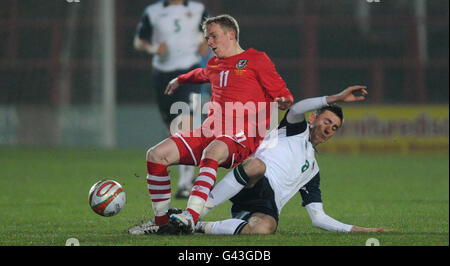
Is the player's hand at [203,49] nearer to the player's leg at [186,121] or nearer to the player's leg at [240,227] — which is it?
the player's leg at [186,121]

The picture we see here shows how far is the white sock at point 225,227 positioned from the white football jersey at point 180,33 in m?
3.68

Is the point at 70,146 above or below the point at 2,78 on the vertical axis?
below

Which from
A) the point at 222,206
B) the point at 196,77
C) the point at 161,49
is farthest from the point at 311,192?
the point at 161,49

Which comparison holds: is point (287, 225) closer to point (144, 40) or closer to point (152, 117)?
point (144, 40)

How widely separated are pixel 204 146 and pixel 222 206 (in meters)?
2.33

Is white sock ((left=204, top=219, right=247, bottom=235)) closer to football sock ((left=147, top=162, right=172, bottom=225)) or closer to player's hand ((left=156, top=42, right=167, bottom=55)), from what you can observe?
football sock ((left=147, top=162, right=172, bottom=225))

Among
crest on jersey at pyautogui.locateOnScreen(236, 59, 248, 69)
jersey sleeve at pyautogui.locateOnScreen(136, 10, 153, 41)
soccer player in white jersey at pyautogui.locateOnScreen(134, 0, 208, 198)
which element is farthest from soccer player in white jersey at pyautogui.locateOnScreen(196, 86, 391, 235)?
jersey sleeve at pyautogui.locateOnScreen(136, 10, 153, 41)

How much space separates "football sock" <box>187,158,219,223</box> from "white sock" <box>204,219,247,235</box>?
0.33 metres

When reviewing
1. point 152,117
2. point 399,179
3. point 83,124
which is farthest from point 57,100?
point 399,179

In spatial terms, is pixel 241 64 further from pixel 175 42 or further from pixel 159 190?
pixel 175 42

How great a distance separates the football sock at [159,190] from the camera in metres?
5.81

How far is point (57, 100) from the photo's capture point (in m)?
19.5

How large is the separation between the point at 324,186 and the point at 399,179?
1.50 meters

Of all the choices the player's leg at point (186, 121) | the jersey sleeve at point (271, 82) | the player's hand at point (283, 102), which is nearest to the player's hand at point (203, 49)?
the player's leg at point (186, 121)
